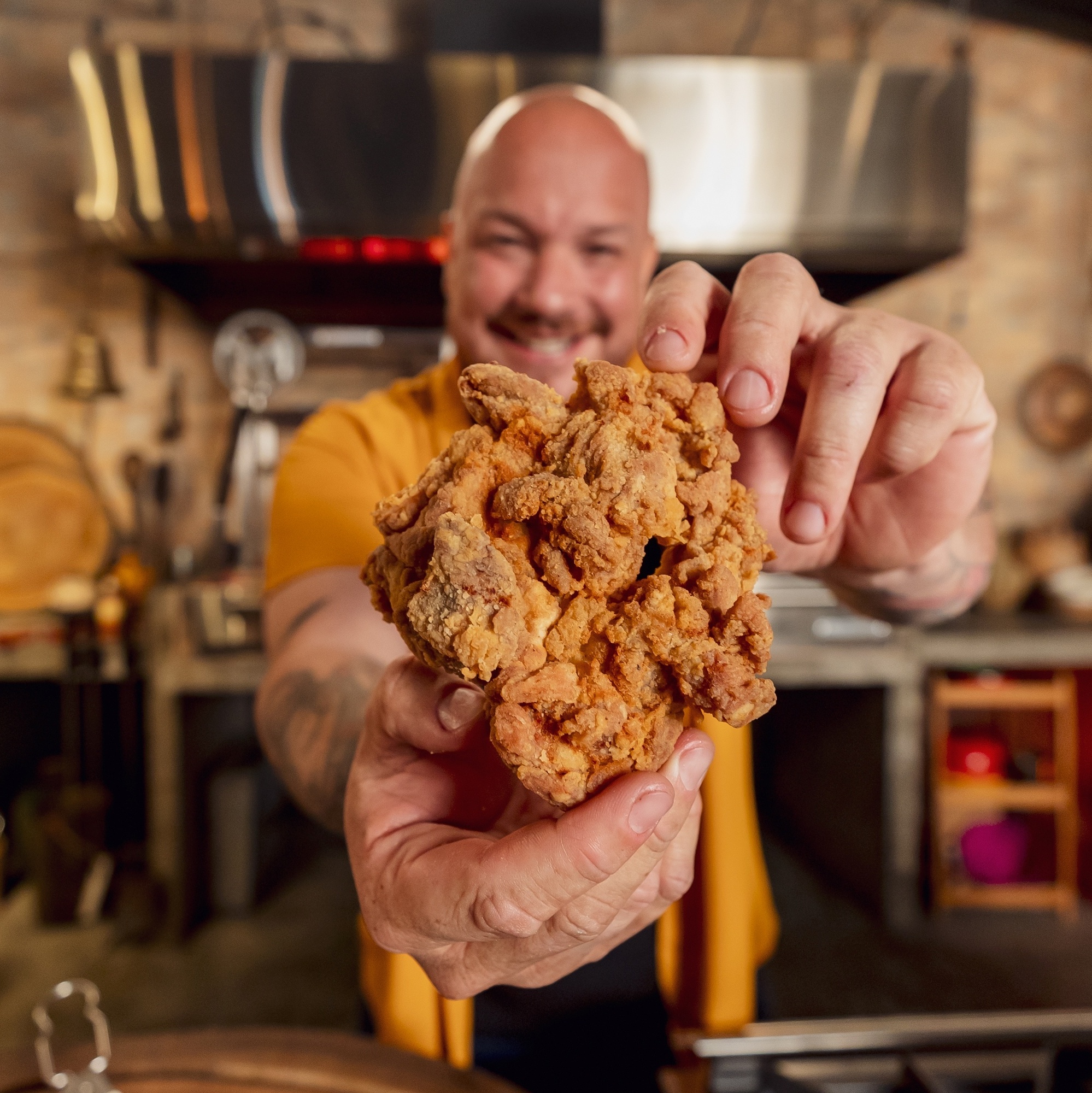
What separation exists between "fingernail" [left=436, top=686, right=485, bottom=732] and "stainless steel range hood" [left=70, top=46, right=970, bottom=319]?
2.40 meters

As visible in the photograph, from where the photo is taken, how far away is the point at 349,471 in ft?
4.11

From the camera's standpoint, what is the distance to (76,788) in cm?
305

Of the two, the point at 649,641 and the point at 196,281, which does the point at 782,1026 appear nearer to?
the point at 649,641

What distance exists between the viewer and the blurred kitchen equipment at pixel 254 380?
3.38m

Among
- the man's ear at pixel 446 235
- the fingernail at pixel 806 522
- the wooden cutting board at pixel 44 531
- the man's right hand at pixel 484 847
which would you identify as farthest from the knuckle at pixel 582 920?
the wooden cutting board at pixel 44 531

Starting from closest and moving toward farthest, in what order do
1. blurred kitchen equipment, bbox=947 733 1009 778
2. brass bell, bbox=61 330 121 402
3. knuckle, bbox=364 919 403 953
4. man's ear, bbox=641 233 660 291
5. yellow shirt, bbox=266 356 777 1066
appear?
1. knuckle, bbox=364 919 403 953
2. yellow shirt, bbox=266 356 777 1066
3. man's ear, bbox=641 233 660 291
4. blurred kitchen equipment, bbox=947 733 1009 778
5. brass bell, bbox=61 330 121 402

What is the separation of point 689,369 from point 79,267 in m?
3.75

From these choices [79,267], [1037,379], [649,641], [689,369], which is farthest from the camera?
[1037,379]

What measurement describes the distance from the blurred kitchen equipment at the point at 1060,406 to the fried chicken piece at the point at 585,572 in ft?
13.0

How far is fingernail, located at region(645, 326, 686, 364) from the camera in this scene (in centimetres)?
58

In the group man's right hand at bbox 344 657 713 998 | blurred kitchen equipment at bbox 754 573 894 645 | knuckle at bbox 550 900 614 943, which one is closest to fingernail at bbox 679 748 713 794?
man's right hand at bbox 344 657 713 998

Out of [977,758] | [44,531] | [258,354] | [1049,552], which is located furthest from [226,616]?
[1049,552]

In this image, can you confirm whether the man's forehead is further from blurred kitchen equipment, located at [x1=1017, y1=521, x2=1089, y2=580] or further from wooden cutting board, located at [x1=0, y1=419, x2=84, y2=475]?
blurred kitchen equipment, located at [x1=1017, y1=521, x2=1089, y2=580]

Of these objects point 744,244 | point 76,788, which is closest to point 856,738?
point 744,244
